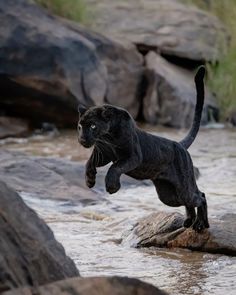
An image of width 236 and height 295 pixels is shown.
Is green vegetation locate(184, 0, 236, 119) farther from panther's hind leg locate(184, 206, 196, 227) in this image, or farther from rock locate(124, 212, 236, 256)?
panther's hind leg locate(184, 206, 196, 227)

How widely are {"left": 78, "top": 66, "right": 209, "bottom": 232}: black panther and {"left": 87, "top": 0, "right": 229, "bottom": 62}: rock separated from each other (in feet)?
29.2

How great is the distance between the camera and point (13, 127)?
11312 millimetres

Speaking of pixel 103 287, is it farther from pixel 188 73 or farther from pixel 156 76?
pixel 188 73

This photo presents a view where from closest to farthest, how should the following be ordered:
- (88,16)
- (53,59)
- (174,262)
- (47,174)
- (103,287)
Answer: (103,287)
(174,262)
(47,174)
(53,59)
(88,16)

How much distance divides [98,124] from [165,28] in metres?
10.3

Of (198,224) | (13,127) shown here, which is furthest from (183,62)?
(198,224)

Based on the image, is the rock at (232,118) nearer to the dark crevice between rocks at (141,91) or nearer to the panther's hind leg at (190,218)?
the dark crevice between rocks at (141,91)

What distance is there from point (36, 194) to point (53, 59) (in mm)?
4644

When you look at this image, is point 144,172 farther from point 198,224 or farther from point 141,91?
point 141,91

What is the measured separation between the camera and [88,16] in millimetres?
13305

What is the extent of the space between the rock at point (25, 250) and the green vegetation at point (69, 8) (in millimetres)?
9476

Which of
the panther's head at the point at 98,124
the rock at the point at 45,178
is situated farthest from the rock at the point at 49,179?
the panther's head at the point at 98,124

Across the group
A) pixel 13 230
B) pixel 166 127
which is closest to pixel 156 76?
pixel 166 127

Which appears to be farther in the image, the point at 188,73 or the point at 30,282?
the point at 188,73
